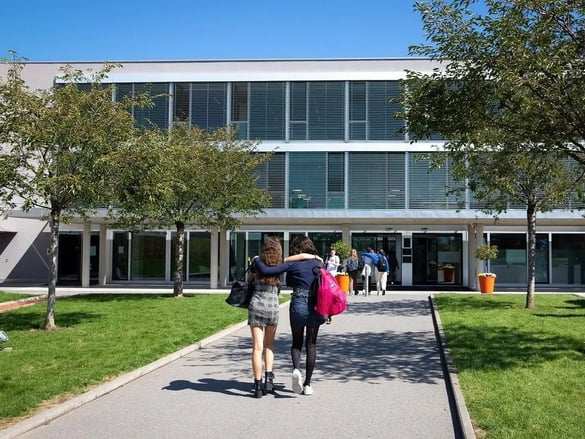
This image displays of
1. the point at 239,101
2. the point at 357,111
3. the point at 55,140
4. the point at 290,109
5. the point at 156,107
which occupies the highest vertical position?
the point at 239,101

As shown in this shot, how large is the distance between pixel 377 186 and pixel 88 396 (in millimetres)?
20640

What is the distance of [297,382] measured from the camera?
7574 mm

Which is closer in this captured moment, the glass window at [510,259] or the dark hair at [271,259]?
the dark hair at [271,259]

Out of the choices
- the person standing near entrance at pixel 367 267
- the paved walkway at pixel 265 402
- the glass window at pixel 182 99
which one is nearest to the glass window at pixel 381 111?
the person standing near entrance at pixel 367 267

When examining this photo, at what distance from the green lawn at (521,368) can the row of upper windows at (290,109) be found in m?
12.2

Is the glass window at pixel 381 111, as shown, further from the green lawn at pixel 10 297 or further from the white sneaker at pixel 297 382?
the white sneaker at pixel 297 382

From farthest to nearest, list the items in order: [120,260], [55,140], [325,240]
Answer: [120,260] < [325,240] < [55,140]

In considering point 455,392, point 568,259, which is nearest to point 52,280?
point 455,392

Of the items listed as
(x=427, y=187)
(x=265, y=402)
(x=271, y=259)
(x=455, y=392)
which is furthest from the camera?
(x=427, y=187)

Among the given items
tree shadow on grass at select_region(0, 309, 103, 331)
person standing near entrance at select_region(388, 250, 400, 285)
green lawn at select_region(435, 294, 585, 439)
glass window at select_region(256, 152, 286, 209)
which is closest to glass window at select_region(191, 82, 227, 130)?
glass window at select_region(256, 152, 286, 209)

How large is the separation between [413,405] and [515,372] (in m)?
2.10

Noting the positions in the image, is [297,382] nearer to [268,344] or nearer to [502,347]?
[268,344]

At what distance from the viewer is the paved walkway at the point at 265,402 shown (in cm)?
616

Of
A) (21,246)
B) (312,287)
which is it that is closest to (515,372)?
(312,287)
